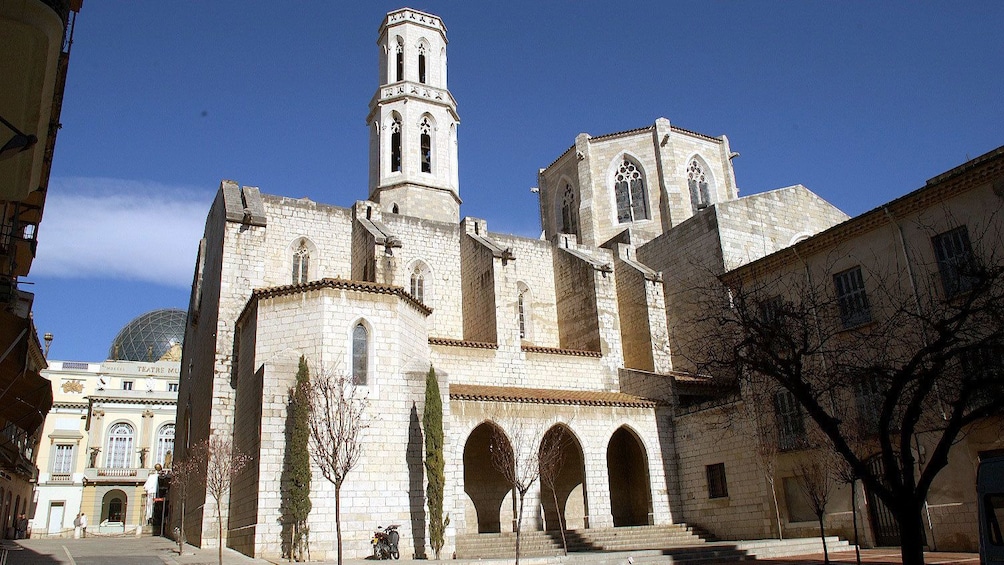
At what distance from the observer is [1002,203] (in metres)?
14.7

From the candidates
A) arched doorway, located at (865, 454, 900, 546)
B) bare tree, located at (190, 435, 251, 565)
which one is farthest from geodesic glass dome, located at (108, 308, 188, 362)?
arched doorway, located at (865, 454, 900, 546)

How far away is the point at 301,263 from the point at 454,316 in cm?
565

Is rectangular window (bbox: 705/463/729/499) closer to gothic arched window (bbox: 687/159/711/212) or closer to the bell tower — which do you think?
gothic arched window (bbox: 687/159/711/212)

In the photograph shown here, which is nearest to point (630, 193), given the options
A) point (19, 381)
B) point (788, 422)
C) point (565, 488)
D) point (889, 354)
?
point (565, 488)

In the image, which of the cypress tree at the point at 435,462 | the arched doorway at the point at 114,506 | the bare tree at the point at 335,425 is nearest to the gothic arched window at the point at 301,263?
the bare tree at the point at 335,425

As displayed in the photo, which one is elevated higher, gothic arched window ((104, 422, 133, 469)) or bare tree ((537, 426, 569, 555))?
gothic arched window ((104, 422, 133, 469))

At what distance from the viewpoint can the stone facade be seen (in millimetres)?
17406

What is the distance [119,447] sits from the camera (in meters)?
43.2

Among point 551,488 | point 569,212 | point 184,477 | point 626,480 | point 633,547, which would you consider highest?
point 569,212

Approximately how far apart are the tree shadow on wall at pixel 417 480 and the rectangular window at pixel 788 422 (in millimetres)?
9306

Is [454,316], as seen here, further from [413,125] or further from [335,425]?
[335,425]

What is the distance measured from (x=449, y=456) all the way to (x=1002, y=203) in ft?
44.0

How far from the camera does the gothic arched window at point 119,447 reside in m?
42.8

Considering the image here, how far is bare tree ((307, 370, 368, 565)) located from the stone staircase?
3790mm
